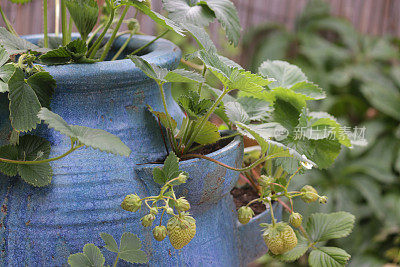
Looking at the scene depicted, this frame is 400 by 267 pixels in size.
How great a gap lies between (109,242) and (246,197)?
27cm

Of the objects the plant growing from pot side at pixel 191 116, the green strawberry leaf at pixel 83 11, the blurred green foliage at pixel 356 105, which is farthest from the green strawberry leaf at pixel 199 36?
the blurred green foliage at pixel 356 105

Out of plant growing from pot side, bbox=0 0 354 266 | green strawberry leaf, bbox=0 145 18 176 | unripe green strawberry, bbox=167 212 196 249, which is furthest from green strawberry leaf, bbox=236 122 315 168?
green strawberry leaf, bbox=0 145 18 176

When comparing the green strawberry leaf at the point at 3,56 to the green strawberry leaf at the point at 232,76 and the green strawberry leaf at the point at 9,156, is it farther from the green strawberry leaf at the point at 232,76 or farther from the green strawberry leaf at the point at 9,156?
the green strawberry leaf at the point at 232,76

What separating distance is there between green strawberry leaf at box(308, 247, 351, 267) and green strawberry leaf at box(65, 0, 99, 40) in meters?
0.39

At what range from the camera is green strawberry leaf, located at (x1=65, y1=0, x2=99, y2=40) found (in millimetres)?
478

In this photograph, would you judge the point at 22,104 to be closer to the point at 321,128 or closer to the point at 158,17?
the point at 158,17

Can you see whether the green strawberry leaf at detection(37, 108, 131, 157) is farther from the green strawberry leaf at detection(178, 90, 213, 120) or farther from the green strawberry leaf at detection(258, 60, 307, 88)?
the green strawberry leaf at detection(258, 60, 307, 88)

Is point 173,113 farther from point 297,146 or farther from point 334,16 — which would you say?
point 334,16

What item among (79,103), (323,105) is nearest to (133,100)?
(79,103)

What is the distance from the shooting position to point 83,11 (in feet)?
1.57

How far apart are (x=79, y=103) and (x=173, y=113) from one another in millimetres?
128

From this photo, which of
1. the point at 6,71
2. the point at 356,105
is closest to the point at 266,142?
the point at 6,71

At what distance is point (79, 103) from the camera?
0.47 m

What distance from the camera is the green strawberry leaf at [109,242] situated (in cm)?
42
